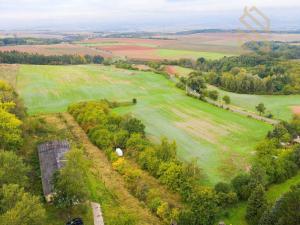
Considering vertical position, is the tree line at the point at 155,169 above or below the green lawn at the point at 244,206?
above

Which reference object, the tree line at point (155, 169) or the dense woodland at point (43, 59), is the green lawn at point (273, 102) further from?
the dense woodland at point (43, 59)

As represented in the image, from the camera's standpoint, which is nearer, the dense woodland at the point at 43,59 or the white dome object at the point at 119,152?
the white dome object at the point at 119,152

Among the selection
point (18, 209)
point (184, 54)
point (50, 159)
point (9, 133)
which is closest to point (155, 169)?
point (50, 159)

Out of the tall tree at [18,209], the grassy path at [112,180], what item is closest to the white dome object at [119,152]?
the grassy path at [112,180]

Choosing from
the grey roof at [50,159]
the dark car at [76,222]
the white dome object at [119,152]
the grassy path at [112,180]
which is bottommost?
the grassy path at [112,180]

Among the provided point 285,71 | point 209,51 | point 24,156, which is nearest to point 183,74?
point 285,71

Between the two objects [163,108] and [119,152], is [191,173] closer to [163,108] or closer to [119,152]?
[119,152]

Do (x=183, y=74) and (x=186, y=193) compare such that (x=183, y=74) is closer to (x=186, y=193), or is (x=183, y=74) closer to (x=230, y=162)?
(x=230, y=162)
